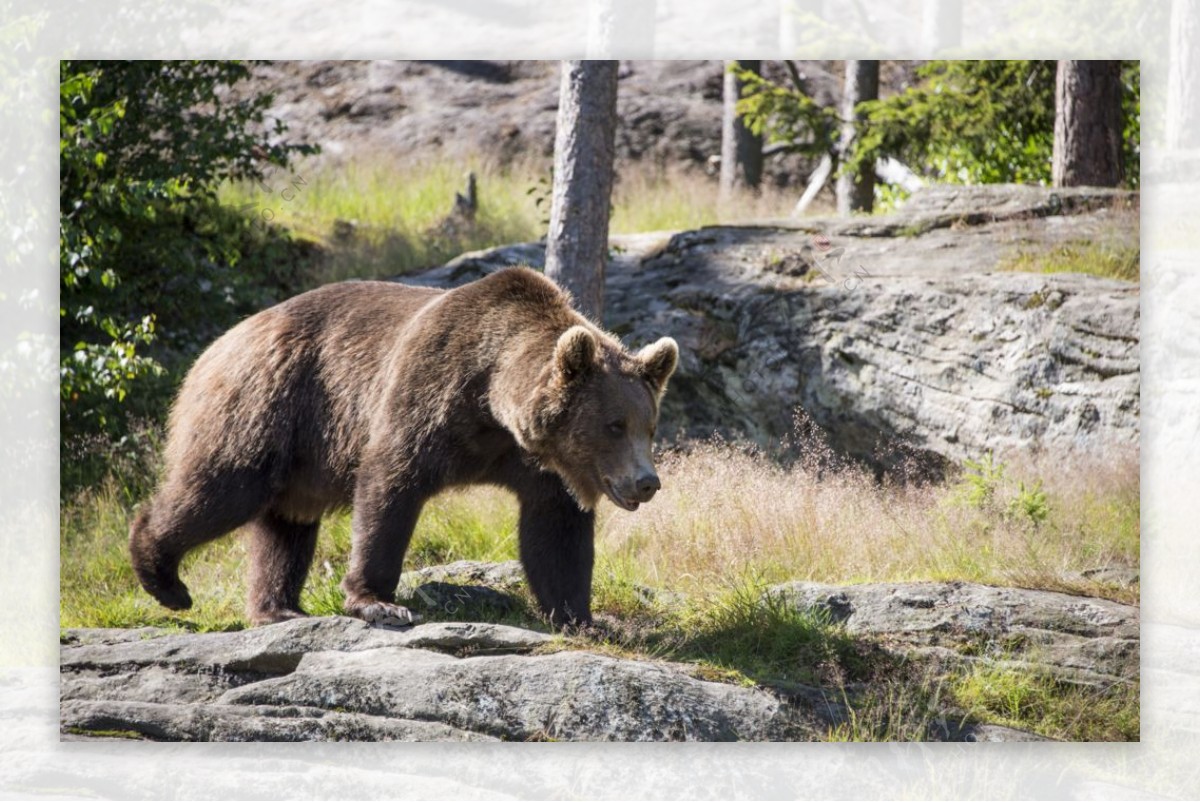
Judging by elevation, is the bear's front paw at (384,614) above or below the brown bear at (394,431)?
below

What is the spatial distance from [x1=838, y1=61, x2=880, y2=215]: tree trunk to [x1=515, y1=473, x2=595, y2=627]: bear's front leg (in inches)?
176

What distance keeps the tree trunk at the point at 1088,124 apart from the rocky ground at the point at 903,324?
0.27 meters

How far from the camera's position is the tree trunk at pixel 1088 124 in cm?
724

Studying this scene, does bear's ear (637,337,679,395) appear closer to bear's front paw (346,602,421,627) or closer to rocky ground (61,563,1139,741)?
rocky ground (61,563,1139,741)

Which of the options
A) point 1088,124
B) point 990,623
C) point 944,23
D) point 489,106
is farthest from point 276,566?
point 944,23

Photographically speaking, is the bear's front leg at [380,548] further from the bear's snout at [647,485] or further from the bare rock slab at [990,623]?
the bare rock slab at [990,623]

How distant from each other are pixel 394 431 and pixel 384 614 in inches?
27.3

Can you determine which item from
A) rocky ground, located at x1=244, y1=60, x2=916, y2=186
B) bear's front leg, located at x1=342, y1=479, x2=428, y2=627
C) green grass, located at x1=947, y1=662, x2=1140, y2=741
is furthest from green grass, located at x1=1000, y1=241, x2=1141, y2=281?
bear's front leg, located at x1=342, y1=479, x2=428, y2=627

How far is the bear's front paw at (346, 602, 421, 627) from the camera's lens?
5254 mm

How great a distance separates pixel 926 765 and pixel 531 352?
86.7 inches

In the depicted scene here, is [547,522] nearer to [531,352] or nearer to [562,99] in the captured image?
[531,352]

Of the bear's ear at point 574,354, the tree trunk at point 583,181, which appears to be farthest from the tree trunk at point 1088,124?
the bear's ear at point 574,354

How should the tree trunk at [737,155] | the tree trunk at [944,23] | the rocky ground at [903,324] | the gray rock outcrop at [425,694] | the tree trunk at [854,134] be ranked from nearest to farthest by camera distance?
the gray rock outcrop at [425,694] → the rocky ground at [903,324] → the tree trunk at [944,23] → the tree trunk at [854,134] → the tree trunk at [737,155]

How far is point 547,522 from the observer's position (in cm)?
542
